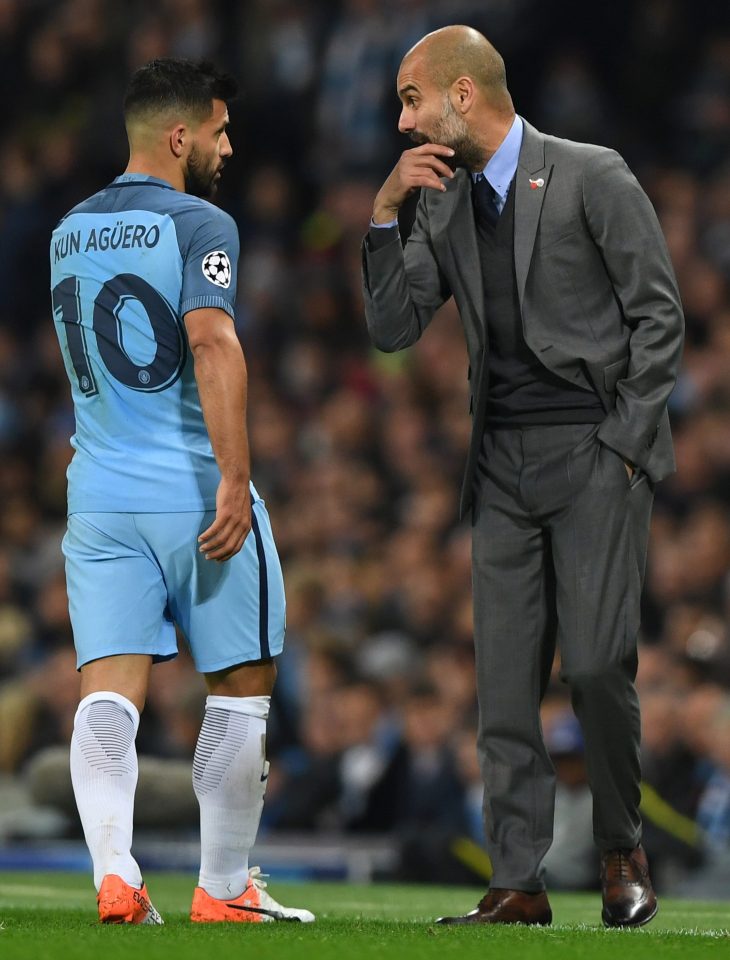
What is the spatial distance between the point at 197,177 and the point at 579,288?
3.02ft

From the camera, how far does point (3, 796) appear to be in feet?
29.8

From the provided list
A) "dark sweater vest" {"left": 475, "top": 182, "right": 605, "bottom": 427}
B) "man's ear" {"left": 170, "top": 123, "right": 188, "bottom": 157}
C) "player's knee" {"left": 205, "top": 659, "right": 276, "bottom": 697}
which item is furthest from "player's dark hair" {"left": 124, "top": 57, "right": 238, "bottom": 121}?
"player's knee" {"left": 205, "top": 659, "right": 276, "bottom": 697}

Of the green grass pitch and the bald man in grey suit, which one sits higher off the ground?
the bald man in grey suit

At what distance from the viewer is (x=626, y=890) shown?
12.9 ft

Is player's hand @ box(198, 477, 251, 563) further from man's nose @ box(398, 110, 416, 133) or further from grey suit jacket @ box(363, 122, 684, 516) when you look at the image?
man's nose @ box(398, 110, 416, 133)

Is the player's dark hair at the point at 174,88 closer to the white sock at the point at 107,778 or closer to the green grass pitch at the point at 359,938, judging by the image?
the white sock at the point at 107,778

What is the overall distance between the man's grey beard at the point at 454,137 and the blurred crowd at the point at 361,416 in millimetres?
3267

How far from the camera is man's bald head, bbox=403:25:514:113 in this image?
4.10m

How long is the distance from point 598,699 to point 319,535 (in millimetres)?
6065

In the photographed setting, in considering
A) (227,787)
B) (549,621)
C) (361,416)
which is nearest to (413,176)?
(549,621)

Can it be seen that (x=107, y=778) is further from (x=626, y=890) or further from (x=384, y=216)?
(x=384, y=216)

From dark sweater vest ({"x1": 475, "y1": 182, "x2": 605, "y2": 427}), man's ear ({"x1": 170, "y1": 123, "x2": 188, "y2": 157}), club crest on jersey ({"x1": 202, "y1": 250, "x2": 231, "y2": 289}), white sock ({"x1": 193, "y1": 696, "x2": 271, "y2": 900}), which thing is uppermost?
man's ear ({"x1": 170, "y1": 123, "x2": 188, "y2": 157})

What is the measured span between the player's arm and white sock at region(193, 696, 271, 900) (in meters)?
0.37

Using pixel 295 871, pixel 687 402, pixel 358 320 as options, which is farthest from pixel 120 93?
pixel 295 871
